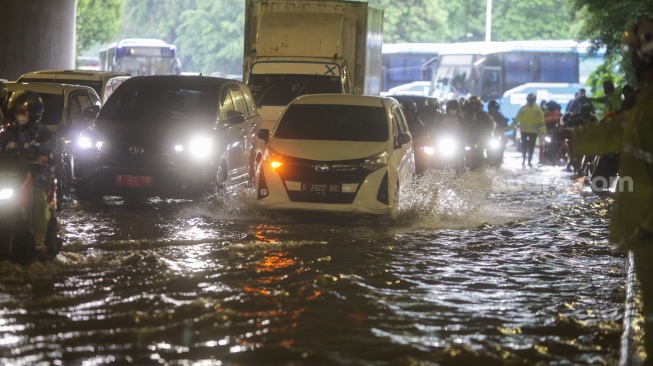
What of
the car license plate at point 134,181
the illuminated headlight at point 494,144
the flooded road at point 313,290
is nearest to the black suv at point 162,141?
the car license plate at point 134,181

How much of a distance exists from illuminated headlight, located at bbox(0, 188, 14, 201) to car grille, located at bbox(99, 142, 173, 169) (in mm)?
5373

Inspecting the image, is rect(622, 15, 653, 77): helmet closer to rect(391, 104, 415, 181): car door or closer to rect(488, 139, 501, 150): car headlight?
rect(391, 104, 415, 181): car door

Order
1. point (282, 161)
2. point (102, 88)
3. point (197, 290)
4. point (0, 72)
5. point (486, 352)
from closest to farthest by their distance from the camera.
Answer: point (486, 352), point (197, 290), point (282, 161), point (102, 88), point (0, 72)

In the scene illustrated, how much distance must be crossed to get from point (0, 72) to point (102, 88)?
878 centimetres

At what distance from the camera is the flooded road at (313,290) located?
22.8ft

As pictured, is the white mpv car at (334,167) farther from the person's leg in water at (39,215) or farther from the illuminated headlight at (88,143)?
the person's leg in water at (39,215)

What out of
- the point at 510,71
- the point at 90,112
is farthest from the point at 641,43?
the point at 510,71

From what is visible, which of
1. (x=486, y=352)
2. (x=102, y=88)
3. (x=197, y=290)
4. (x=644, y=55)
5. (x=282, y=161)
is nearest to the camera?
(x=644, y=55)

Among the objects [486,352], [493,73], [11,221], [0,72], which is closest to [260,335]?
[486,352]

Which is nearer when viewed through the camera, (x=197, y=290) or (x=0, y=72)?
(x=197, y=290)

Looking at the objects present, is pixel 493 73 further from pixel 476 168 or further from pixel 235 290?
pixel 235 290

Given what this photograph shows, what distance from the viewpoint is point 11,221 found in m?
9.27

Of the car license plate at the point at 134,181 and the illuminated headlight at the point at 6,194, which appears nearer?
the illuminated headlight at the point at 6,194

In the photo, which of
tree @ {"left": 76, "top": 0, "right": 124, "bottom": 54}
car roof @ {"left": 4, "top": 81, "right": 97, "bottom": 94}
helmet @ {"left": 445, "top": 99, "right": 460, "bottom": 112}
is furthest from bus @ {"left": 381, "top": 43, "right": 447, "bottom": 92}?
car roof @ {"left": 4, "top": 81, "right": 97, "bottom": 94}
